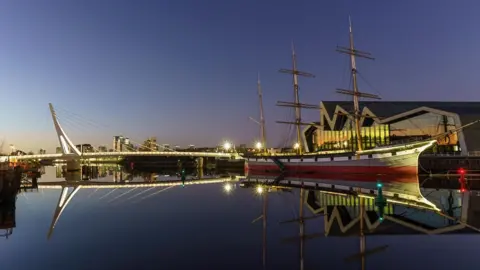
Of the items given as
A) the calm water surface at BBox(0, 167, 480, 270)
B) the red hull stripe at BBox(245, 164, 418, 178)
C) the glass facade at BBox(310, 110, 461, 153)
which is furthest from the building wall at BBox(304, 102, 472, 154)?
the calm water surface at BBox(0, 167, 480, 270)

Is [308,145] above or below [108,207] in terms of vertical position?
above

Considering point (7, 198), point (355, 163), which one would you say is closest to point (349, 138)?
point (355, 163)

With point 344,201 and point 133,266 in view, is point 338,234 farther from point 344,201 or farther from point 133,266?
point 344,201

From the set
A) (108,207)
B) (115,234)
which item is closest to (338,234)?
(115,234)

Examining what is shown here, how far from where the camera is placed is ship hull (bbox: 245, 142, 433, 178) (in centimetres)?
5172

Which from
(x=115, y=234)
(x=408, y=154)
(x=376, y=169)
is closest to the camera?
(x=115, y=234)

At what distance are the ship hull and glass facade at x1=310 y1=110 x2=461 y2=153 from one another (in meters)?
10.2

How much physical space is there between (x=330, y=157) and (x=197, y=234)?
50126mm

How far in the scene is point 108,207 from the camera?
3152 cm

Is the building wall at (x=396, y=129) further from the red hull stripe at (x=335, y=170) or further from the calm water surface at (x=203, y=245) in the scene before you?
the calm water surface at (x=203, y=245)

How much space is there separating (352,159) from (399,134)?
32.1 m

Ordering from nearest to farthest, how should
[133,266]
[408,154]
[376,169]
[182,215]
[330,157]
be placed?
1. [133,266]
2. [182,215]
3. [408,154]
4. [376,169]
5. [330,157]

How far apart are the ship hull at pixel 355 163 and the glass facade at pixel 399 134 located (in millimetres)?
10249

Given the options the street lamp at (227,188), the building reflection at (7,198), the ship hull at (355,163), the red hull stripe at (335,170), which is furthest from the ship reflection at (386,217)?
the red hull stripe at (335,170)
